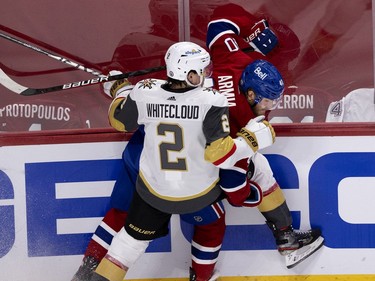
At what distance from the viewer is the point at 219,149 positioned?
298cm

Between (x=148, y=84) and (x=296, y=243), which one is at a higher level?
(x=148, y=84)

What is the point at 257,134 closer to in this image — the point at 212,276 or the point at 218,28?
the point at 218,28

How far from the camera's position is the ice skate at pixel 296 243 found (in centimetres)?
336

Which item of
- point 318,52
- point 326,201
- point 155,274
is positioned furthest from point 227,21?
point 155,274

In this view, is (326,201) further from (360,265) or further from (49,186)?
(49,186)

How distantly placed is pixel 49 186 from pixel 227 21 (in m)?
0.98

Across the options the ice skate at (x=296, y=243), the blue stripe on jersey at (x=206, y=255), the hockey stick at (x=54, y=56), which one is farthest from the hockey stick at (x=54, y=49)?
the ice skate at (x=296, y=243)

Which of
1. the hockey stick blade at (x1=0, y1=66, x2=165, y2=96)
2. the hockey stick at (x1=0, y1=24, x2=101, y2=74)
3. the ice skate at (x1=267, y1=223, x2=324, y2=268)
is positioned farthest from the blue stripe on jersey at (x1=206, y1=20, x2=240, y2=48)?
the ice skate at (x1=267, y1=223, x2=324, y2=268)

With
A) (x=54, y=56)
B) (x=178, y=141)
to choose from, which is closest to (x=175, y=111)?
(x=178, y=141)

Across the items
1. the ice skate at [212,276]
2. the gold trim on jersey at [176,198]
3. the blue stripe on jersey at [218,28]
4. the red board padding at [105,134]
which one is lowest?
the ice skate at [212,276]

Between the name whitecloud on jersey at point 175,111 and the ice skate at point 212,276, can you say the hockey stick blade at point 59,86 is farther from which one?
the ice skate at point 212,276

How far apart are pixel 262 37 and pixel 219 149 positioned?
2.53ft

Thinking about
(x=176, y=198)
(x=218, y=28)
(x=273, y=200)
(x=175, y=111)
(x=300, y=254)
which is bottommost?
(x=300, y=254)

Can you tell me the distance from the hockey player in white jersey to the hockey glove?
467 millimetres
